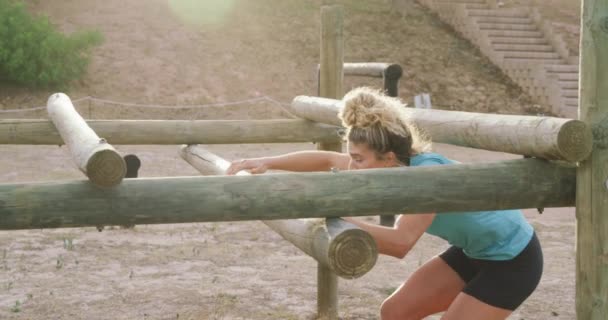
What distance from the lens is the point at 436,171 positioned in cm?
302

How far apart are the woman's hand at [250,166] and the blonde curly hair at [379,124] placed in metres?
0.60

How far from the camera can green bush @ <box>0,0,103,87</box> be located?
642 inches

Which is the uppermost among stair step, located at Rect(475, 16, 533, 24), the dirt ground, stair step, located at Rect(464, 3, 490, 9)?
stair step, located at Rect(464, 3, 490, 9)

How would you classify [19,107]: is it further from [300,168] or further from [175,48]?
[300,168]

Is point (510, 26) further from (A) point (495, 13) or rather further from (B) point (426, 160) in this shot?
(B) point (426, 160)

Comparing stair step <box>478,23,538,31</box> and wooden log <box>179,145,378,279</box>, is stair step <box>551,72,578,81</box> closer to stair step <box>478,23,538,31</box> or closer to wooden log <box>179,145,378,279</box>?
stair step <box>478,23,538,31</box>

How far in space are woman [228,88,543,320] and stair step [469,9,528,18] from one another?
61.2 feet

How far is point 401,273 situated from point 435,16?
55.3 ft

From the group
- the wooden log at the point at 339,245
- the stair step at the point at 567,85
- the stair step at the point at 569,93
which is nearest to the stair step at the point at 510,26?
the stair step at the point at 567,85

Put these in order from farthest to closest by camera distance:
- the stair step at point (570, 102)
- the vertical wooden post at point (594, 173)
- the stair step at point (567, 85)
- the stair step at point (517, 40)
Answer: the stair step at point (517, 40), the stair step at point (567, 85), the stair step at point (570, 102), the vertical wooden post at point (594, 173)

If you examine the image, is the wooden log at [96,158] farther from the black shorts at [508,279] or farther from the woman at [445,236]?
the black shorts at [508,279]

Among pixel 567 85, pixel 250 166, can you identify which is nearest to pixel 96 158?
pixel 250 166

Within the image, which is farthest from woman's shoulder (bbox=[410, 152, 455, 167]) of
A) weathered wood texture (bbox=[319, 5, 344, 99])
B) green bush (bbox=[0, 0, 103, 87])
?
green bush (bbox=[0, 0, 103, 87])

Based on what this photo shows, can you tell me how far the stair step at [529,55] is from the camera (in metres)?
19.8
